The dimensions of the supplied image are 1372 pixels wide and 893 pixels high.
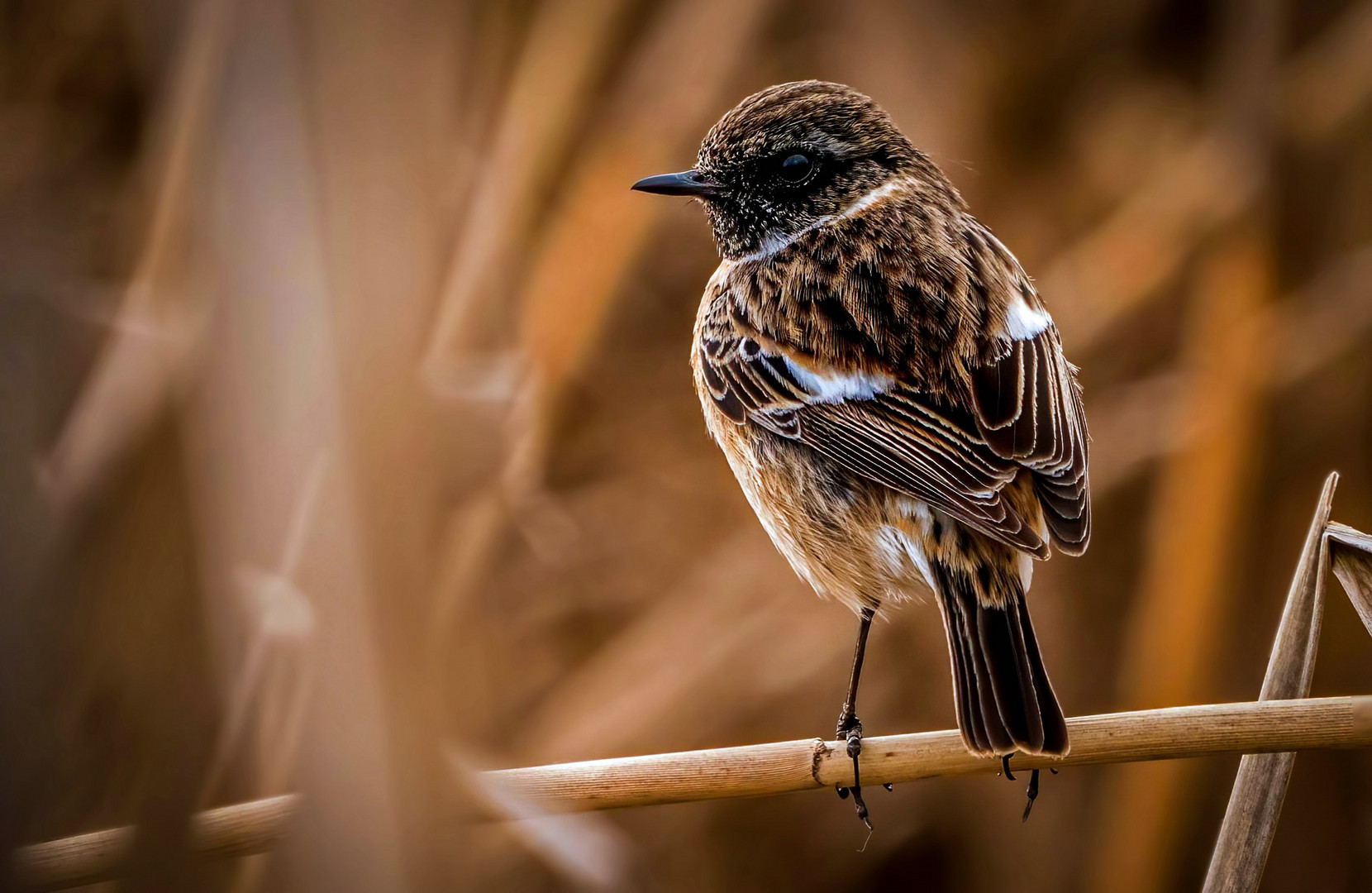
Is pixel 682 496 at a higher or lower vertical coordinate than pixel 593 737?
higher

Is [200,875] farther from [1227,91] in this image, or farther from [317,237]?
[1227,91]

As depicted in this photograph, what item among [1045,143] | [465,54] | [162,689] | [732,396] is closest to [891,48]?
[1045,143]

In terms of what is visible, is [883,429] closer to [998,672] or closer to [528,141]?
[998,672]

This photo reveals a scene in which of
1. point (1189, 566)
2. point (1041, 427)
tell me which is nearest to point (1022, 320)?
point (1041, 427)

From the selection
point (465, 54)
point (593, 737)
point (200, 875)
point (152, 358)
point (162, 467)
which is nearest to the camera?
point (200, 875)

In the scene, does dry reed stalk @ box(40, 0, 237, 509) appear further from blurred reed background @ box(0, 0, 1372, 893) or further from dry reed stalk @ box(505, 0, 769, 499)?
dry reed stalk @ box(505, 0, 769, 499)

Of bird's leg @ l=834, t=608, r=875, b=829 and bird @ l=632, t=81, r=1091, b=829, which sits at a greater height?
bird @ l=632, t=81, r=1091, b=829

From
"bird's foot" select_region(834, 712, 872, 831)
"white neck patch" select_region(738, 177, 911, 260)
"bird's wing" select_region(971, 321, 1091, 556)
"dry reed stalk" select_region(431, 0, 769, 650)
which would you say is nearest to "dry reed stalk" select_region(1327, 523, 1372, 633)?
"bird's wing" select_region(971, 321, 1091, 556)
